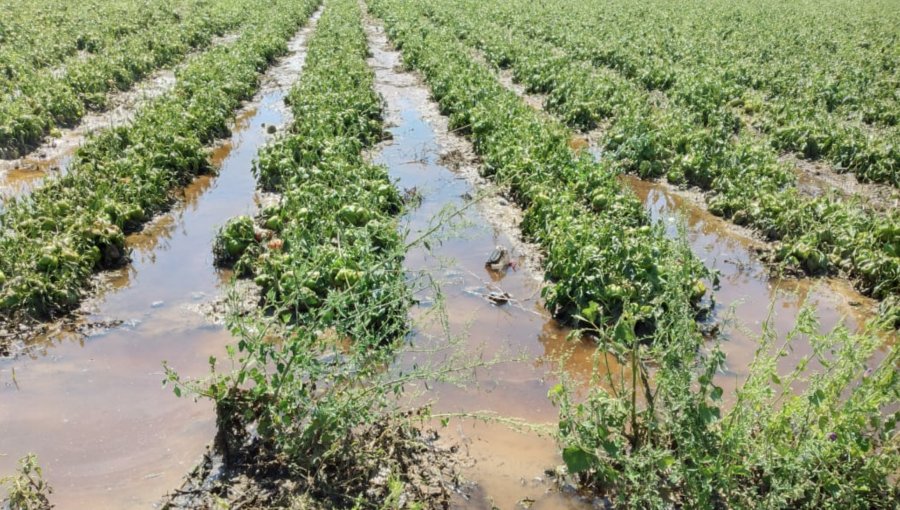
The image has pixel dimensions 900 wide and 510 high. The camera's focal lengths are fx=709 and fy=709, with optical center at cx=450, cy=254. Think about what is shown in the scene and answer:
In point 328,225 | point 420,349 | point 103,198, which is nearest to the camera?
point 420,349

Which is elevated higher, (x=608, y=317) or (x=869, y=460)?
(x=869, y=460)

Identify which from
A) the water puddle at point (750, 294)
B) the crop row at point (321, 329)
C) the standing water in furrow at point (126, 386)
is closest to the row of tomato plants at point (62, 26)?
the crop row at point (321, 329)

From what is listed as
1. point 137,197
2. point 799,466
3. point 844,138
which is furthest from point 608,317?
point 844,138

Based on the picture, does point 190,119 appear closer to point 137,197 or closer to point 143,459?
point 137,197

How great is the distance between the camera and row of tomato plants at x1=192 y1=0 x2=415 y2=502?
4.38 m

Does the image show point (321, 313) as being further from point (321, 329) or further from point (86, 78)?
point (86, 78)

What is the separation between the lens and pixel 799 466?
391cm

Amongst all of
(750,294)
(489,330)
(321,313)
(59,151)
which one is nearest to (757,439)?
(321,313)

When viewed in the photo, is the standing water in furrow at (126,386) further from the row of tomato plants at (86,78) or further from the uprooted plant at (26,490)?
the row of tomato plants at (86,78)

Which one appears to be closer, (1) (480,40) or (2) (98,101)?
(2) (98,101)

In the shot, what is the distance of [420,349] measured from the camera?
550cm

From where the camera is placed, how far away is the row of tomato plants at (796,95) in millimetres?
11391

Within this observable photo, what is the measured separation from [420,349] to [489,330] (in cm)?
137

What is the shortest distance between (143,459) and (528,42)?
18595 millimetres
